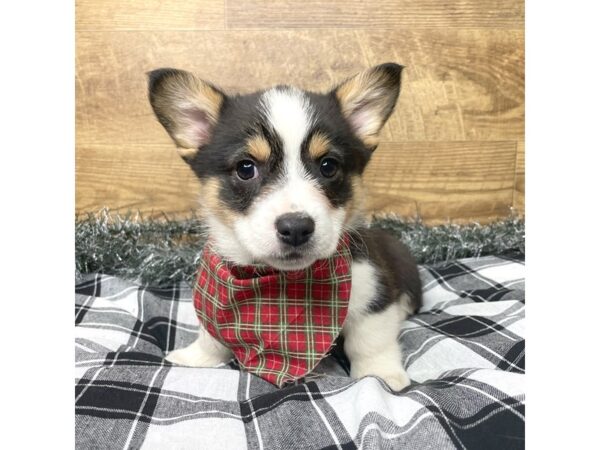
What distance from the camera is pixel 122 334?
2.21 meters

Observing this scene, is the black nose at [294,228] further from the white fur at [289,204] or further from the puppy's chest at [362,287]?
the puppy's chest at [362,287]

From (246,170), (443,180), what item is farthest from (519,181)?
(246,170)

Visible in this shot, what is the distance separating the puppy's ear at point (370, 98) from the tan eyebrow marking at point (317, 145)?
297 mm

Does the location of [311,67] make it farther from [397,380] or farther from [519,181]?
[397,380]

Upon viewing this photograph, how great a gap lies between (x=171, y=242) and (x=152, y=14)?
140cm

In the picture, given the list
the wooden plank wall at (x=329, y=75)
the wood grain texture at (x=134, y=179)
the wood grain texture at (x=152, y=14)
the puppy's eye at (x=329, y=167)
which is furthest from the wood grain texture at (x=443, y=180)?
the puppy's eye at (x=329, y=167)

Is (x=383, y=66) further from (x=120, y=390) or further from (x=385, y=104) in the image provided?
(x=120, y=390)

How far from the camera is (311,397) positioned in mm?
1609

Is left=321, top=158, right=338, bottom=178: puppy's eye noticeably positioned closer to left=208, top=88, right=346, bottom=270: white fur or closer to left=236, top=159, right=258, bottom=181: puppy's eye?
left=208, top=88, right=346, bottom=270: white fur

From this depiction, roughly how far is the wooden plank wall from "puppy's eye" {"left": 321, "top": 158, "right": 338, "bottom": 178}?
158cm

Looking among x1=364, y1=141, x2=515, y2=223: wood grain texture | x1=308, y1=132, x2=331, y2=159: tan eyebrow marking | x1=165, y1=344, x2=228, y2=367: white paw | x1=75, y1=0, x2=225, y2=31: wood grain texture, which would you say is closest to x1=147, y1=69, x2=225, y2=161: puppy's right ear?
x1=308, y1=132, x2=331, y2=159: tan eyebrow marking

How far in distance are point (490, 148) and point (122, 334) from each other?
2561 mm

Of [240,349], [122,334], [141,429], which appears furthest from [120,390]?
[122,334]

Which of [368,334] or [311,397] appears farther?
[368,334]
